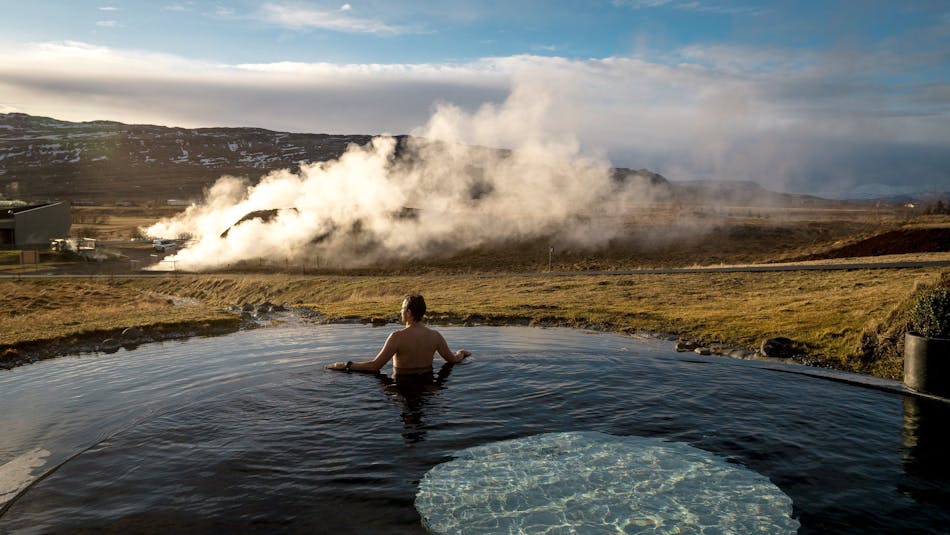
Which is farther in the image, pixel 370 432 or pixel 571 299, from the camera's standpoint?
pixel 571 299

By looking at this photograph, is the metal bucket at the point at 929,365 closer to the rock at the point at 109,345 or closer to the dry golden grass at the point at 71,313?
the rock at the point at 109,345

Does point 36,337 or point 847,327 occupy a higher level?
point 847,327

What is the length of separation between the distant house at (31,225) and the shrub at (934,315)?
78581 mm

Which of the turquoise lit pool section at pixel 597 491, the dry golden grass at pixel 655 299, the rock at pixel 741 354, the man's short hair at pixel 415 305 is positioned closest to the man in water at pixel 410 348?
the man's short hair at pixel 415 305

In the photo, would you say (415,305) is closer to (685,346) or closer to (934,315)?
(685,346)

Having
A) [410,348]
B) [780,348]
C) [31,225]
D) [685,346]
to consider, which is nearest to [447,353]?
[410,348]

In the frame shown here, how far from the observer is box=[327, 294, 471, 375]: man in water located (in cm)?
1291

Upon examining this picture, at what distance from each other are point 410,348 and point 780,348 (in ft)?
31.8

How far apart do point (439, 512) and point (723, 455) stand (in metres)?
4.51

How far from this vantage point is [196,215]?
9306cm

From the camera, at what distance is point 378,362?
43.5ft

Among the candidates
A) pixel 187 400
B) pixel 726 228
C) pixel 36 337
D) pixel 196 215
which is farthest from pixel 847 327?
pixel 196 215

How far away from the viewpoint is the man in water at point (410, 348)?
12.9 m

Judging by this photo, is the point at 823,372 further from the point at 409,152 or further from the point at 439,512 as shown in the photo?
the point at 409,152
